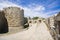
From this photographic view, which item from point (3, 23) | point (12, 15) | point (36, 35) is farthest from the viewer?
point (3, 23)

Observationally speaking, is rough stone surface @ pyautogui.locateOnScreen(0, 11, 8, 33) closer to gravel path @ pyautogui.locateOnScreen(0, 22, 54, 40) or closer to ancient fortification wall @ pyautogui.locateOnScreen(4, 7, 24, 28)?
ancient fortification wall @ pyautogui.locateOnScreen(4, 7, 24, 28)

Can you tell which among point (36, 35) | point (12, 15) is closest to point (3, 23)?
point (12, 15)

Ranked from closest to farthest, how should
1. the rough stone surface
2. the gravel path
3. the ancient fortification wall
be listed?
the gravel path → the ancient fortification wall → the rough stone surface

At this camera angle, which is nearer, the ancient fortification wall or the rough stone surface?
the ancient fortification wall

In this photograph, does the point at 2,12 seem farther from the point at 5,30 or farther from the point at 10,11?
the point at 5,30

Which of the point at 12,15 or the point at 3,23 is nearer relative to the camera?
the point at 12,15

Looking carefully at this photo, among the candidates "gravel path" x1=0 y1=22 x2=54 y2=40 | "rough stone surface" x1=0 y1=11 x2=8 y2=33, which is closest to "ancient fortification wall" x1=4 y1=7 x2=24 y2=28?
"rough stone surface" x1=0 y1=11 x2=8 y2=33

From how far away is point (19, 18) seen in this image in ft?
55.9

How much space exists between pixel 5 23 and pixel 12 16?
172cm

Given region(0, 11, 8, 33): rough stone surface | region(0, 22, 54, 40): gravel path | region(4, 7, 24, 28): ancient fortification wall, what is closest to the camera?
region(0, 22, 54, 40): gravel path

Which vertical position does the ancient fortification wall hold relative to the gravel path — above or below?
above

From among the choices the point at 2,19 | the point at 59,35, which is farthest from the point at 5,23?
the point at 59,35

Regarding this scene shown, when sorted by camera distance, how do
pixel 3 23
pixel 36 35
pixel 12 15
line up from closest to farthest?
1. pixel 36 35
2. pixel 12 15
3. pixel 3 23

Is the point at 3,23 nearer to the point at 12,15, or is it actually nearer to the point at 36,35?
the point at 12,15
